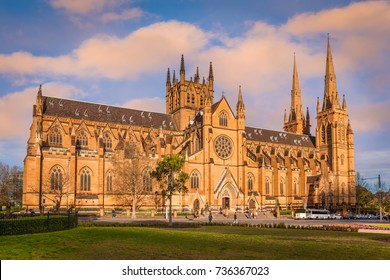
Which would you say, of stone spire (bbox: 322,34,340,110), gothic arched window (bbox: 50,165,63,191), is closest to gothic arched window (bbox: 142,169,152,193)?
gothic arched window (bbox: 50,165,63,191)

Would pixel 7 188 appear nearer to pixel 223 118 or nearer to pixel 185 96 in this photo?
pixel 185 96

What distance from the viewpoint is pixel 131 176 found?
66.2m

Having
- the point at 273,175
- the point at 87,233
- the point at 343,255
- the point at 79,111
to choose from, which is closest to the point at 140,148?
the point at 79,111

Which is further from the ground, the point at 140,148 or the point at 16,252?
the point at 140,148

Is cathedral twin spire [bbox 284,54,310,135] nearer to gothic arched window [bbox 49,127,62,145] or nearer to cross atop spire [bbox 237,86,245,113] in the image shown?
cross atop spire [bbox 237,86,245,113]

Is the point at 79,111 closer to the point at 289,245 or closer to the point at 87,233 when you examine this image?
the point at 87,233

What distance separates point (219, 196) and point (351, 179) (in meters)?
49.8

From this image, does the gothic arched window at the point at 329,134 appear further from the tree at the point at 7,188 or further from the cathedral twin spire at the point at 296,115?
the tree at the point at 7,188

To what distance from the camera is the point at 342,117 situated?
114m

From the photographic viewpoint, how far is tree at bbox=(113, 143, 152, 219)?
6638 cm

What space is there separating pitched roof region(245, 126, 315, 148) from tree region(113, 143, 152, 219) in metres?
36.5

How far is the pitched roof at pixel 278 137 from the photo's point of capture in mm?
104531

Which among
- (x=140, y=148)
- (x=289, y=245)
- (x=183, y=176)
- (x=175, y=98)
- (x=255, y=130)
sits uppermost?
(x=175, y=98)

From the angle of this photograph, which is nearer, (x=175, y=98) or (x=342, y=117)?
(x=175, y=98)
